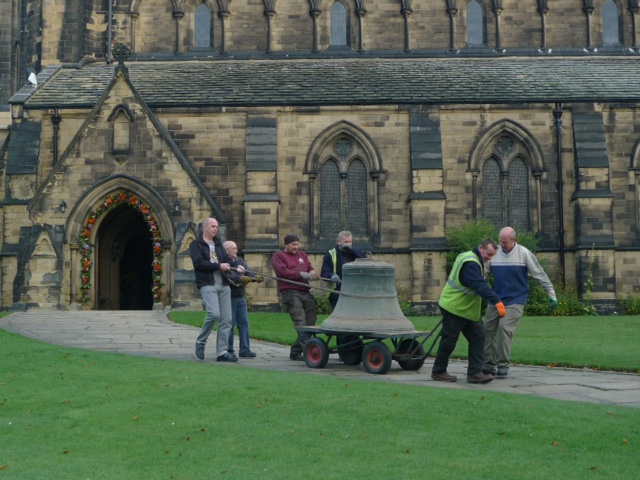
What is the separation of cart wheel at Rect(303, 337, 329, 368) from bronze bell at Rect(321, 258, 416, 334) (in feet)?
0.84

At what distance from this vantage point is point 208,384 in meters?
10.0

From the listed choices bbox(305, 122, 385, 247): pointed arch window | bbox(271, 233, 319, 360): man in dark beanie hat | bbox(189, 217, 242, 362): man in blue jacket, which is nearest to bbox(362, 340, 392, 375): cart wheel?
bbox(271, 233, 319, 360): man in dark beanie hat

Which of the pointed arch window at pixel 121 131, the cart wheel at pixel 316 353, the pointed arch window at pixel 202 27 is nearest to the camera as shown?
the cart wheel at pixel 316 353

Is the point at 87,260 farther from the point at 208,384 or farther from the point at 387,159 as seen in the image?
the point at 208,384

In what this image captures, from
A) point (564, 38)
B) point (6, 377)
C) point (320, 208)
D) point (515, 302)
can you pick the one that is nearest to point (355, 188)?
point (320, 208)

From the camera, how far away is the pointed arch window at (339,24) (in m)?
32.5

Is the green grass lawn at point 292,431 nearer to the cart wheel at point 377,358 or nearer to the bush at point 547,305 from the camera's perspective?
the cart wheel at point 377,358

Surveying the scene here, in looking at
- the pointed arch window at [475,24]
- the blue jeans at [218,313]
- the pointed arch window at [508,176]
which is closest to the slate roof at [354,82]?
the pointed arch window at [508,176]

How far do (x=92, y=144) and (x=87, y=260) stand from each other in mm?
3344

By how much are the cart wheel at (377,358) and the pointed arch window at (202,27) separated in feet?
73.7

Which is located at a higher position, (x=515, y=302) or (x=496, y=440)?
(x=515, y=302)

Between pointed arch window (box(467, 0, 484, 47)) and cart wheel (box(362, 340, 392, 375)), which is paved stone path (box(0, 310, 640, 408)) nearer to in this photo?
cart wheel (box(362, 340, 392, 375))

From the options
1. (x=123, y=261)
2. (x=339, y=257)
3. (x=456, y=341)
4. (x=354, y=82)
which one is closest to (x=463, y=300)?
(x=456, y=341)

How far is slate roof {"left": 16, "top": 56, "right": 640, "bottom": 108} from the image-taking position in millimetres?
28094
